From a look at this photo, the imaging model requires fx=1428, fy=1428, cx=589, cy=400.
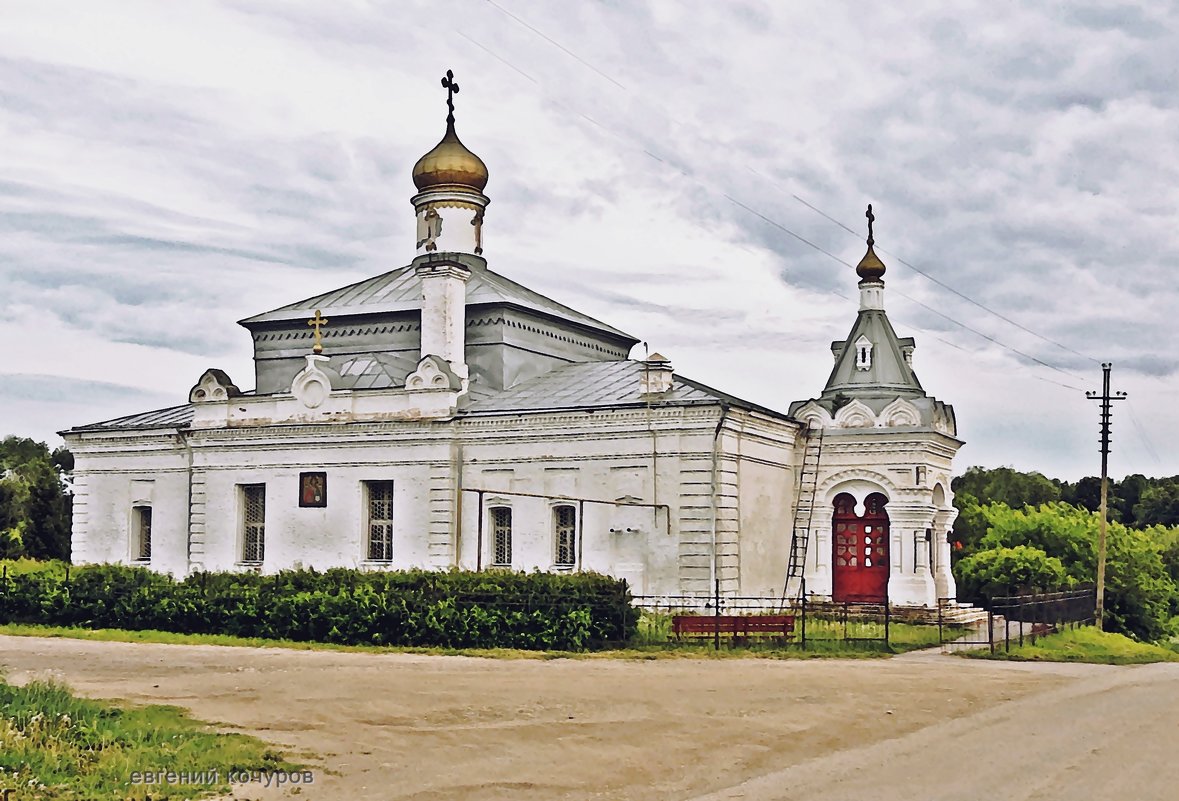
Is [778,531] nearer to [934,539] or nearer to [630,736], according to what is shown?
[934,539]

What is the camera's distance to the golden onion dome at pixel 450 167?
33906 millimetres

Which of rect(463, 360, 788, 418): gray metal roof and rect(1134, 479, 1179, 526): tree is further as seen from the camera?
rect(1134, 479, 1179, 526): tree

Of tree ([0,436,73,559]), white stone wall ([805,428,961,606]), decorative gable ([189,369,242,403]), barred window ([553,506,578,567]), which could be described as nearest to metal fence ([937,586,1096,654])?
white stone wall ([805,428,961,606])

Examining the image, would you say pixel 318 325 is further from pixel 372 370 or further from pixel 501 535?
pixel 501 535

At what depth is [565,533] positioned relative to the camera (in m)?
28.0

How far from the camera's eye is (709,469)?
26234 mm

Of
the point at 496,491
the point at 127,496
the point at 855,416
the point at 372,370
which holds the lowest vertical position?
the point at 127,496

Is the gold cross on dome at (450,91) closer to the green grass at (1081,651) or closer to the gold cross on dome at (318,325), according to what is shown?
the gold cross on dome at (318,325)

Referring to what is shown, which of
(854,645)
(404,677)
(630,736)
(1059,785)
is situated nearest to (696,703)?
(630,736)

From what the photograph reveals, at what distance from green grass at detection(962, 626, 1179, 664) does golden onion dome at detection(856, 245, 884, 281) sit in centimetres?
865

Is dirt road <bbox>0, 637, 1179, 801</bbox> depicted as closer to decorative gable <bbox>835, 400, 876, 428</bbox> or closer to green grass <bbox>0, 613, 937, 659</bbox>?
green grass <bbox>0, 613, 937, 659</bbox>

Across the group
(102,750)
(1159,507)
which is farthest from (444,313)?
(1159,507)

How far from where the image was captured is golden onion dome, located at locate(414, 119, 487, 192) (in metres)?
33.9

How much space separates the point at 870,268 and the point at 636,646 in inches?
498
